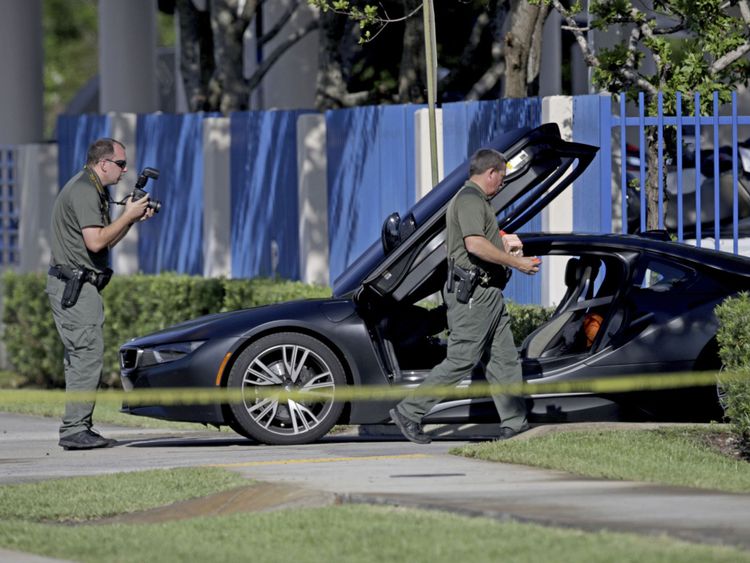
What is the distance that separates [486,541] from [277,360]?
3.81m

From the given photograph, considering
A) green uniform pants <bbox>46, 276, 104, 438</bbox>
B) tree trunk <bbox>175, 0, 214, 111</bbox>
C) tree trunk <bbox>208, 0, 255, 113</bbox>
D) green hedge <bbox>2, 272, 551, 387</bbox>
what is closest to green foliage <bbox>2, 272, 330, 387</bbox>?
green hedge <bbox>2, 272, 551, 387</bbox>

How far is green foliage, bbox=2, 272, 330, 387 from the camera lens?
15.8 metres

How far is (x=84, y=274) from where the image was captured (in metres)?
10.5

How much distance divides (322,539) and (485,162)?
3.46 m

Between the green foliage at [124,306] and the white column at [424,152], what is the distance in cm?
127

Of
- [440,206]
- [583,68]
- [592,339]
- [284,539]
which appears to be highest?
[583,68]

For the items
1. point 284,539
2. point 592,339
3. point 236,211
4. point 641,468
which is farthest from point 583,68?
point 284,539

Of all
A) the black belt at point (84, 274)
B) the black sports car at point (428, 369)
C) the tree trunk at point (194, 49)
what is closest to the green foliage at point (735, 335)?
the black sports car at point (428, 369)

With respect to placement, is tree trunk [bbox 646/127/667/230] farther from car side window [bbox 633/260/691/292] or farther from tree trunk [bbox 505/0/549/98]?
car side window [bbox 633/260/691/292]

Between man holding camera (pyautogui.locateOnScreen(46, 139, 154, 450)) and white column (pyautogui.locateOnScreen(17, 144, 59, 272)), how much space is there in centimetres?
982

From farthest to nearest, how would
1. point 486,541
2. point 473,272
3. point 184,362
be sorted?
point 184,362 < point 473,272 < point 486,541

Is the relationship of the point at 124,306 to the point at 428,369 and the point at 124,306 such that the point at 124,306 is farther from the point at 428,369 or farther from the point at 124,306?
the point at 428,369

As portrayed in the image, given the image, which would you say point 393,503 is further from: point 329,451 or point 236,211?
point 236,211

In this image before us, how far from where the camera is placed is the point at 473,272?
32.0 feet
